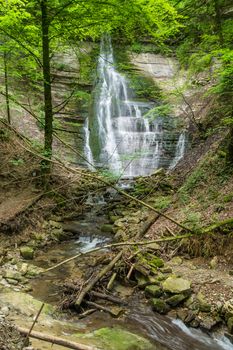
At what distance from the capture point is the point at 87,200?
1323cm

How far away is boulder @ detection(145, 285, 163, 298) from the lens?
6969 mm

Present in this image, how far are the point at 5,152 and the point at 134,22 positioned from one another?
5.62m

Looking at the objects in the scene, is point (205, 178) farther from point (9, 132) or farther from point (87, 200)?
point (9, 132)

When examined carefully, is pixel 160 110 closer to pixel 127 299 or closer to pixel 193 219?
pixel 193 219

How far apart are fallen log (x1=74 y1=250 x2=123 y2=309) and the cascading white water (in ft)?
27.5

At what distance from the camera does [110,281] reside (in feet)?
23.8

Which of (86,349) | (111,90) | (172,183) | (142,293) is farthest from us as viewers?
(111,90)

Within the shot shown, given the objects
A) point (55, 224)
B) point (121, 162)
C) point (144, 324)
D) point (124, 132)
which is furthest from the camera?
point (124, 132)

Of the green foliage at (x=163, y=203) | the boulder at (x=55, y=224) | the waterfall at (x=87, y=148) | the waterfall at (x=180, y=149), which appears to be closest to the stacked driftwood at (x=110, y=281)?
the green foliage at (x=163, y=203)

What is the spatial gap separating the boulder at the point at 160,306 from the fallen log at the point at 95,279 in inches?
45.7

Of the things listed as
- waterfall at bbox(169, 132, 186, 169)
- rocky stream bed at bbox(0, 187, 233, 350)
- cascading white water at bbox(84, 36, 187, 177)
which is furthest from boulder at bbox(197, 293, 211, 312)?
waterfall at bbox(169, 132, 186, 169)

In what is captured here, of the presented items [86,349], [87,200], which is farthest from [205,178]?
[86,349]

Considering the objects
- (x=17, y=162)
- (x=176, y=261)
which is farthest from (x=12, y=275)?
(x=17, y=162)

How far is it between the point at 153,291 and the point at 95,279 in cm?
114
